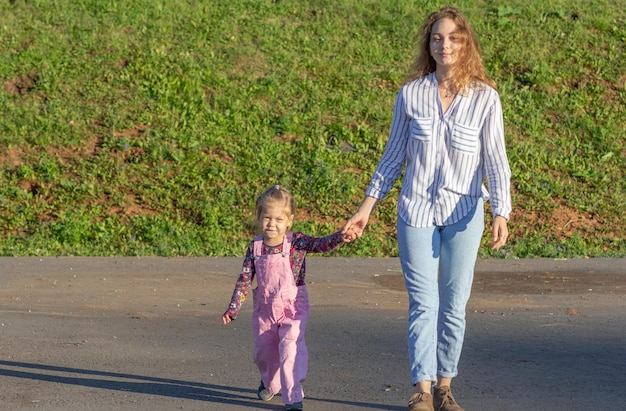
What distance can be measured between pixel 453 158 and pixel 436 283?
0.61 meters

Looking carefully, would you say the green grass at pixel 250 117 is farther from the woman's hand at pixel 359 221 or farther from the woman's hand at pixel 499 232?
the woman's hand at pixel 499 232

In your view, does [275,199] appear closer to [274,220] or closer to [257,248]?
[274,220]

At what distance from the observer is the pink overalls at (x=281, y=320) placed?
16.9 ft

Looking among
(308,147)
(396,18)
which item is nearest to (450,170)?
(308,147)

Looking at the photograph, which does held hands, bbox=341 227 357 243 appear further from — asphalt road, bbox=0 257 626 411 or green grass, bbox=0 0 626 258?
green grass, bbox=0 0 626 258

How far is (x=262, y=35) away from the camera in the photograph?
18188 mm

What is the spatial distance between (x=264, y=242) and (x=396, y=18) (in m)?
14.2

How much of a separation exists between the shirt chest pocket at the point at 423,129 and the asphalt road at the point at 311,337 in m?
1.40

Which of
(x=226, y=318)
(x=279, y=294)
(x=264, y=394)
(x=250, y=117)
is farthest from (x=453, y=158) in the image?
(x=250, y=117)

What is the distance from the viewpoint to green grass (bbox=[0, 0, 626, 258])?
12.9m

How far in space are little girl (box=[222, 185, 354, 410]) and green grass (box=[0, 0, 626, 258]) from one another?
6.25 meters

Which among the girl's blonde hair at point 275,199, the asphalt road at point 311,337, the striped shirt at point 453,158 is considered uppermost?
the striped shirt at point 453,158

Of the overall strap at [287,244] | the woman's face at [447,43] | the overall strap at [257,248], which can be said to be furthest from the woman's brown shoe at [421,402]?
the woman's face at [447,43]

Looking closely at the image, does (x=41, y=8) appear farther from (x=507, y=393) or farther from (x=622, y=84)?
(x=507, y=393)
